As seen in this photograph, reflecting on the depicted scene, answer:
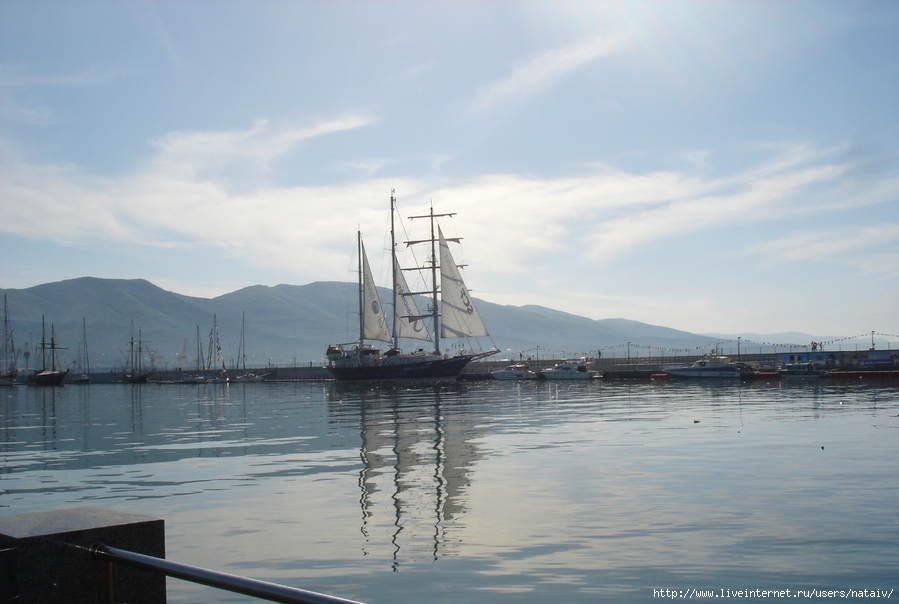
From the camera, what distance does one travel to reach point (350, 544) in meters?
12.6

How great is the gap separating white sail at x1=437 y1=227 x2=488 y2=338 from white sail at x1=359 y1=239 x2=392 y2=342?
26.6 ft

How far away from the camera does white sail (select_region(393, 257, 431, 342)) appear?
327ft

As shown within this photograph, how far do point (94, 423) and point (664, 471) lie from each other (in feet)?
114

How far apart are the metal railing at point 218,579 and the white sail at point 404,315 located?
93.6 meters

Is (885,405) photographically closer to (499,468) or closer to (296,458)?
(499,468)

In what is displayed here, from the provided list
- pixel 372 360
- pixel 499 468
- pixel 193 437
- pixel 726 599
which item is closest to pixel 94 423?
pixel 193 437

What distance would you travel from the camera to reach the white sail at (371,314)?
97.9 metres

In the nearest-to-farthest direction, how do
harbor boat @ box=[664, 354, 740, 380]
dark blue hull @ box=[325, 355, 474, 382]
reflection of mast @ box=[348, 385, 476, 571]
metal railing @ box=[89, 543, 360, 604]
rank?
1. metal railing @ box=[89, 543, 360, 604]
2. reflection of mast @ box=[348, 385, 476, 571]
3. harbor boat @ box=[664, 354, 740, 380]
4. dark blue hull @ box=[325, 355, 474, 382]

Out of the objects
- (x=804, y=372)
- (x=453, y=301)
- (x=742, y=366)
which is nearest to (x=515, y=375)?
(x=453, y=301)

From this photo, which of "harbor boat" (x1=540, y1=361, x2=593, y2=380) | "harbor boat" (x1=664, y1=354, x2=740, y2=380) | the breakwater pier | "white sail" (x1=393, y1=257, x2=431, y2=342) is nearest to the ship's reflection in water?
"harbor boat" (x1=664, y1=354, x2=740, y2=380)

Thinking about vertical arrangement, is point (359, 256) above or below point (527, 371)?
above

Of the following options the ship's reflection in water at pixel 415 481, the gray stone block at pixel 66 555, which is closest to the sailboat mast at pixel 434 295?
the ship's reflection in water at pixel 415 481

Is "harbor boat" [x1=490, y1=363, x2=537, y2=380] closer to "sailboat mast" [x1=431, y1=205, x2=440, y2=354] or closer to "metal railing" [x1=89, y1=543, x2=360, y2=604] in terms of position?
"sailboat mast" [x1=431, y1=205, x2=440, y2=354]

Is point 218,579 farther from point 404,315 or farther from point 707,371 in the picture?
point 404,315
